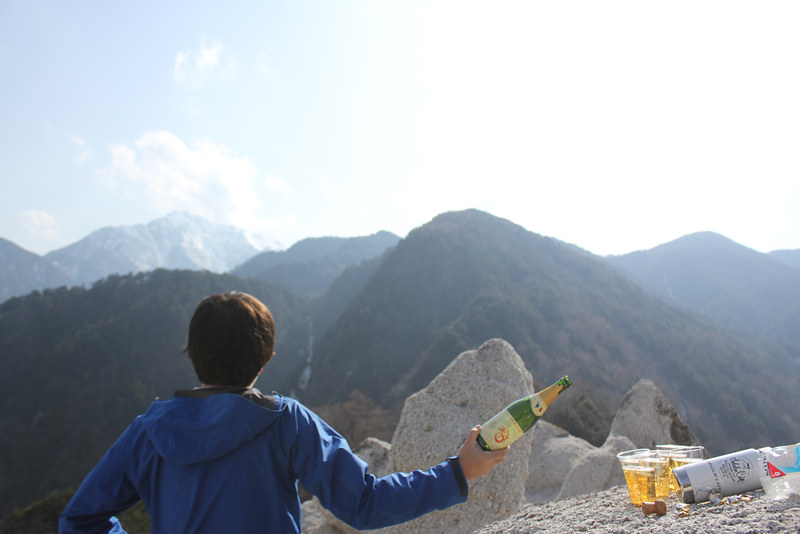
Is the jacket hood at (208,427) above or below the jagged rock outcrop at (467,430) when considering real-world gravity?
above

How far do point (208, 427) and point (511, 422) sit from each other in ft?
4.99

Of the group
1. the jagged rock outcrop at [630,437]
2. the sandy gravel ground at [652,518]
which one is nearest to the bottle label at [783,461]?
the sandy gravel ground at [652,518]

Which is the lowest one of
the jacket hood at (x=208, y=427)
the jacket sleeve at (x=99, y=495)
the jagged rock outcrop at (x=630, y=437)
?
the jagged rock outcrop at (x=630, y=437)

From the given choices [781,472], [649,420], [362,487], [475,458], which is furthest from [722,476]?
[649,420]

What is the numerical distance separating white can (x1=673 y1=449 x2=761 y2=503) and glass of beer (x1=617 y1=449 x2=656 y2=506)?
1.17ft

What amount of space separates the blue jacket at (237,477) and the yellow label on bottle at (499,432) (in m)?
0.25

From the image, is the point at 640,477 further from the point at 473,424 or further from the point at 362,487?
the point at 473,424

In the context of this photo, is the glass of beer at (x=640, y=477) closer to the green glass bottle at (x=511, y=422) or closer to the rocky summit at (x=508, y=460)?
the rocky summit at (x=508, y=460)

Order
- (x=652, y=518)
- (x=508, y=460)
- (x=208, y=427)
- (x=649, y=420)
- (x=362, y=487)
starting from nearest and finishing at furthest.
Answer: (x=208, y=427)
(x=362, y=487)
(x=652, y=518)
(x=508, y=460)
(x=649, y=420)

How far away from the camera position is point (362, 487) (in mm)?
1988

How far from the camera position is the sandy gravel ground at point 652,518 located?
2.56 meters

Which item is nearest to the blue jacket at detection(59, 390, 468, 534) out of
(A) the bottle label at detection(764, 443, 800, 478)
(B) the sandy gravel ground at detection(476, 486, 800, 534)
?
(B) the sandy gravel ground at detection(476, 486, 800, 534)

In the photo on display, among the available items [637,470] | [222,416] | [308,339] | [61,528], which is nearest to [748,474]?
[637,470]

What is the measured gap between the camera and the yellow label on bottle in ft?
7.34
